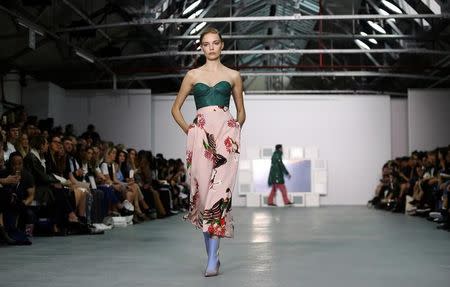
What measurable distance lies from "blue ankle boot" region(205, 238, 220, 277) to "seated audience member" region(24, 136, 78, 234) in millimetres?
3247

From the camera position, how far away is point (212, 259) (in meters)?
3.90

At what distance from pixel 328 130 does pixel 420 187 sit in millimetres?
5315

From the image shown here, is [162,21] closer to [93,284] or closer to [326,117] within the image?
[326,117]

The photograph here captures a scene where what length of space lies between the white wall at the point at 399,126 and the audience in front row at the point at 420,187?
1.72 metres

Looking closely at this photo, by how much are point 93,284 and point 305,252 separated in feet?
6.69

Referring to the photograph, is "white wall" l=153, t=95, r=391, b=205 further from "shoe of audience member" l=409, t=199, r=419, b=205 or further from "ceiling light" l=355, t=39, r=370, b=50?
"shoe of audience member" l=409, t=199, r=419, b=205

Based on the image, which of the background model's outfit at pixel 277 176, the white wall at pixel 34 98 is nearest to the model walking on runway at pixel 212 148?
the white wall at pixel 34 98

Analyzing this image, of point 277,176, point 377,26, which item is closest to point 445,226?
point 277,176

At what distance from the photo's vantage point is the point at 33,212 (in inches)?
263

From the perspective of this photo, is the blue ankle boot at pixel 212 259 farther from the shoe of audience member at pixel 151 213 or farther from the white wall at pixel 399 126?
the white wall at pixel 399 126

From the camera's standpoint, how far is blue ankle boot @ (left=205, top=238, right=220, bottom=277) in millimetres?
3861

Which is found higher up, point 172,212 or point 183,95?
point 183,95

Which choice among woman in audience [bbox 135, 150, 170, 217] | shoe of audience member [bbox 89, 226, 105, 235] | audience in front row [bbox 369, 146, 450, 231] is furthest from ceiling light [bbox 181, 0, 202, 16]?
shoe of audience member [bbox 89, 226, 105, 235]

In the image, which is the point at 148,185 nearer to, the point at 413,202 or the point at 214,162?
the point at 413,202
